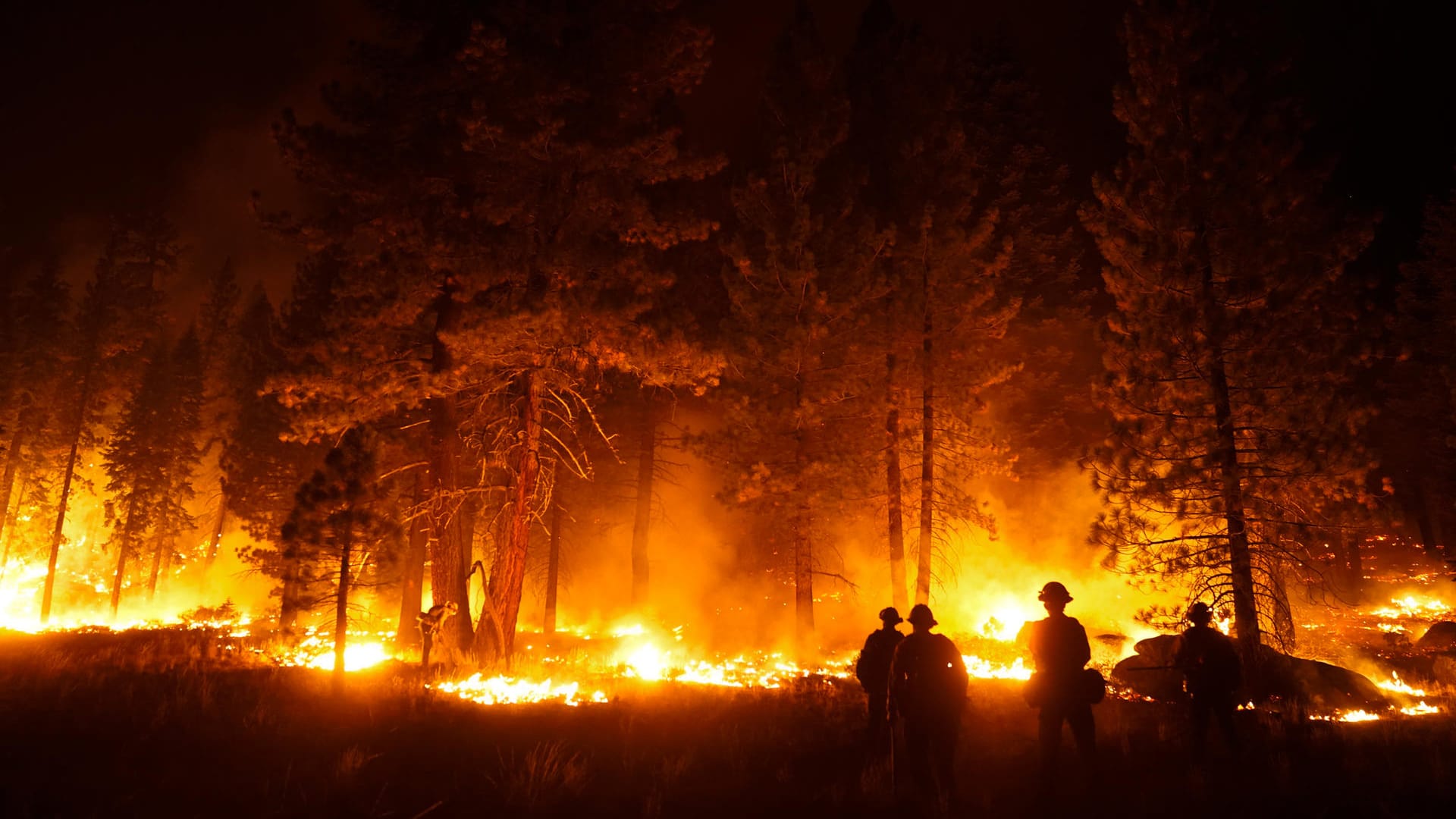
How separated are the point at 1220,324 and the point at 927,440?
7775 millimetres

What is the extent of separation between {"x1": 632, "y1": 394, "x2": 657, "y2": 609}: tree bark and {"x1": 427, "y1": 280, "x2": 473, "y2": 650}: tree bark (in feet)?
25.1

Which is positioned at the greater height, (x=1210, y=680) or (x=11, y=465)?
(x=11, y=465)

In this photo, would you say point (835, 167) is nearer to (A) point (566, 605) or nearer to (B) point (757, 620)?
(B) point (757, 620)

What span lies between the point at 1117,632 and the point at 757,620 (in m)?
11.9

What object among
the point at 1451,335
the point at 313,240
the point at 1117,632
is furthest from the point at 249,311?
the point at 1451,335

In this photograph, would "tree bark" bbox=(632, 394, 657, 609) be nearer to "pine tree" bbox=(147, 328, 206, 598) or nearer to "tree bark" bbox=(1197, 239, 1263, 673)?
"tree bark" bbox=(1197, 239, 1263, 673)

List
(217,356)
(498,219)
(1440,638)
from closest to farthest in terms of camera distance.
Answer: (498,219) → (1440,638) → (217,356)

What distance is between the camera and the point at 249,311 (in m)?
51.8

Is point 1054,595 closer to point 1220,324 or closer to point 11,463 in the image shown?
point 1220,324

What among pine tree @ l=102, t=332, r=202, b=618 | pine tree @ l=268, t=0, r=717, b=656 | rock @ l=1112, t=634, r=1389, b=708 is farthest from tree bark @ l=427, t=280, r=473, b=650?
pine tree @ l=102, t=332, r=202, b=618

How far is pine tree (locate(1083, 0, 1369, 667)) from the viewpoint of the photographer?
535 inches

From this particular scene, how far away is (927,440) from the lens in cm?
2041

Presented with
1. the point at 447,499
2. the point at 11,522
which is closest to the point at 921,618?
the point at 447,499

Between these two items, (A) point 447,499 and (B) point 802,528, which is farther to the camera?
(B) point 802,528
